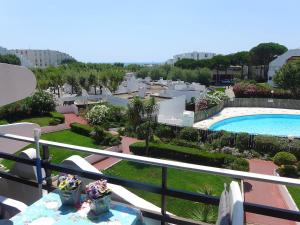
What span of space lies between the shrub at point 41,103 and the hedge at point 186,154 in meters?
13.5

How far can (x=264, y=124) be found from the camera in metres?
28.2

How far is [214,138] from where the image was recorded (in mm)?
19828

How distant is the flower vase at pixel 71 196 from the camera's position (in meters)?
2.95

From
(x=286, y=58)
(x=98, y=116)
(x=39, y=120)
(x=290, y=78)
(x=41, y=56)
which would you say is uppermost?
(x=41, y=56)

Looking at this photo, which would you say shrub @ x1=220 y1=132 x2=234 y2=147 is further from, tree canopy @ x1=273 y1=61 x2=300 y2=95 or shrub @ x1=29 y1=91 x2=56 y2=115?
tree canopy @ x1=273 y1=61 x2=300 y2=95

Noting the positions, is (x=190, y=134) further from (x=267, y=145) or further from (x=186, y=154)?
(x=267, y=145)

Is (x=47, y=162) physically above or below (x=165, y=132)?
above

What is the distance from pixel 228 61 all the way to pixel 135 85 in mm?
25154

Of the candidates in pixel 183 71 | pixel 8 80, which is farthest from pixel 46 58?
pixel 8 80

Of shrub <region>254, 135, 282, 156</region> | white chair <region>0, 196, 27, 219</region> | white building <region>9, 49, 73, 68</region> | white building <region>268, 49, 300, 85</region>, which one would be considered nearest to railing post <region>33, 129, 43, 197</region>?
white chair <region>0, 196, 27, 219</region>

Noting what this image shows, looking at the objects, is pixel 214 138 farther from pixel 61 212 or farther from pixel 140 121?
pixel 61 212

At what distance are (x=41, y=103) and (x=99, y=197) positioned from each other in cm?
2662

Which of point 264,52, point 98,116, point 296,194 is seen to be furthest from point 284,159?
point 264,52

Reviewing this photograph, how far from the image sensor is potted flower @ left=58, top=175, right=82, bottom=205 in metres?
2.94
